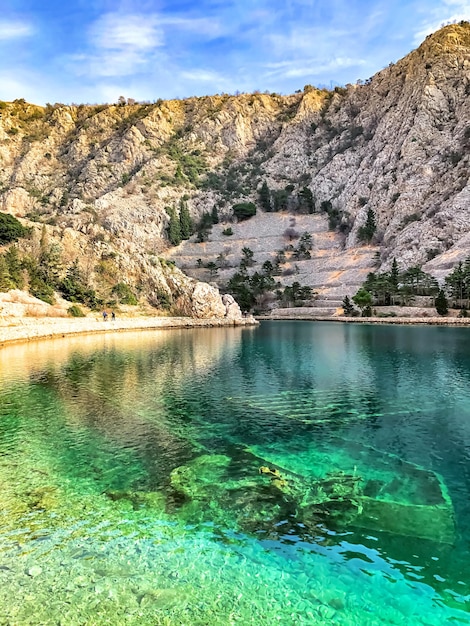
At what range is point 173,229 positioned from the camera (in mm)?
100688

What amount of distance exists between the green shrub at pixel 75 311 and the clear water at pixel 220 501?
2651 centimetres

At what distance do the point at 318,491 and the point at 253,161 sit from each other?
4897 inches

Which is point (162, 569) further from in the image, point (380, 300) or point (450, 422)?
point (380, 300)

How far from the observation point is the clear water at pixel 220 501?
562 centimetres

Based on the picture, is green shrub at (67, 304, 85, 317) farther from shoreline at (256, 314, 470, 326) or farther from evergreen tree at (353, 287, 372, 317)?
evergreen tree at (353, 287, 372, 317)

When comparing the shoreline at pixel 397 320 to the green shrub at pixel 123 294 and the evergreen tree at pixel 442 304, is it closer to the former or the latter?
the evergreen tree at pixel 442 304

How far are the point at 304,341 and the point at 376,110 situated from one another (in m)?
91.0

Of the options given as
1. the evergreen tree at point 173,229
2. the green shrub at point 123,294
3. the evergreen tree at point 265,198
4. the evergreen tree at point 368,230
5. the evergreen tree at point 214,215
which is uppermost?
the evergreen tree at point 265,198

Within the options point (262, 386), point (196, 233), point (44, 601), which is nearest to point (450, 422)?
point (262, 386)

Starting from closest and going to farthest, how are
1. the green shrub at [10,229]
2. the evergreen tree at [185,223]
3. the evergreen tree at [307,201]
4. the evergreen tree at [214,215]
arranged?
the green shrub at [10,229] < the evergreen tree at [185,223] < the evergreen tree at [307,201] < the evergreen tree at [214,215]

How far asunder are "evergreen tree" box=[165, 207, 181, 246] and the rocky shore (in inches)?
1787

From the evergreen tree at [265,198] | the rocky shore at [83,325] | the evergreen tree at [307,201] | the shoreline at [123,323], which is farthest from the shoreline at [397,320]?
the evergreen tree at [265,198]

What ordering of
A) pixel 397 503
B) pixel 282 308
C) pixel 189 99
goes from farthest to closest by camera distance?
pixel 189 99
pixel 282 308
pixel 397 503

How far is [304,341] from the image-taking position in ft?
120
